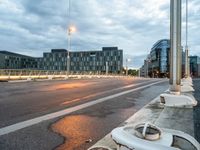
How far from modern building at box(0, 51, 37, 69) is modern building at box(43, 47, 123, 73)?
1015cm

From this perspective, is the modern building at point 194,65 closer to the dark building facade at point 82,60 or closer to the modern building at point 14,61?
the dark building facade at point 82,60

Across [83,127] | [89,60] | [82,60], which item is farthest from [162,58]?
[83,127]

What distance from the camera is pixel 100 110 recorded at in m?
9.92

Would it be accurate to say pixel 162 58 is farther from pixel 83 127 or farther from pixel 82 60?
pixel 83 127

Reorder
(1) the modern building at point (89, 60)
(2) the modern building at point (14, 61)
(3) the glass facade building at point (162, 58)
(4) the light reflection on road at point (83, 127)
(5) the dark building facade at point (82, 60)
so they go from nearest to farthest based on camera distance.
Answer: (4) the light reflection on road at point (83, 127), (2) the modern building at point (14, 61), (3) the glass facade building at point (162, 58), (5) the dark building facade at point (82, 60), (1) the modern building at point (89, 60)

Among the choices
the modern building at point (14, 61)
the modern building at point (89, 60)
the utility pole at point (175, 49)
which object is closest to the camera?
the utility pole at point (175, 49)

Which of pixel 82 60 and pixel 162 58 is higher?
pixel 162 58

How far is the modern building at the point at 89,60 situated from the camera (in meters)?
151

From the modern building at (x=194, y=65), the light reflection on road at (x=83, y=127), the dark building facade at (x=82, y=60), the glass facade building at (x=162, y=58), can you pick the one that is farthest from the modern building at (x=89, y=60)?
the light reflection on road at (x=83, y=127)

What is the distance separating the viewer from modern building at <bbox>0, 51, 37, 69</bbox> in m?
121

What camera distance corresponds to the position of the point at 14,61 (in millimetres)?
131750

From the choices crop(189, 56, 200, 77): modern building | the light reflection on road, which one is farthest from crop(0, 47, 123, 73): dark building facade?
the light reflection on road

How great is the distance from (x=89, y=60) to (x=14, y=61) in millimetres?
40338

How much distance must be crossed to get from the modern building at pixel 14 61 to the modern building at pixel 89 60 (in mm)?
10149
